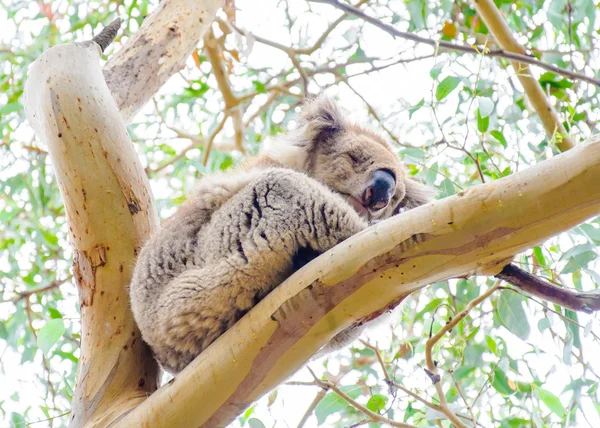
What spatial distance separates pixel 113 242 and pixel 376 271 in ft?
2.93

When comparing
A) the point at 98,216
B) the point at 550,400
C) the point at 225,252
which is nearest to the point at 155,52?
the point at 98,216

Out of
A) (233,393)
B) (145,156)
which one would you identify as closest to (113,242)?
(233,393)

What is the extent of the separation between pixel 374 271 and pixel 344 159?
1134mm

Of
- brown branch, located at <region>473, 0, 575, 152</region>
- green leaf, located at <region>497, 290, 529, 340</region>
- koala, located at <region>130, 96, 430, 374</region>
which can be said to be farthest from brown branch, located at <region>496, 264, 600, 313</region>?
brown branch, located at <region>473, 0, 575, 152</region>

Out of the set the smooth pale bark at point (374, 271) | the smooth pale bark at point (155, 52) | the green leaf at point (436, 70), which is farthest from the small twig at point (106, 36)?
the smooth pale bark at point (374, 271)

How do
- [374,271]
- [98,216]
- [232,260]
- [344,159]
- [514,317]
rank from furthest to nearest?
[344,159] < [514,317] < [98,216] < [232,260] < [374,271]

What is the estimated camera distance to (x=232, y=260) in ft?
5.55

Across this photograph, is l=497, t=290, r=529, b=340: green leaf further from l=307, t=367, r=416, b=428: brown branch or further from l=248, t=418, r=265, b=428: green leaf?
l=248, t=418, r=265, b=428: green leaf

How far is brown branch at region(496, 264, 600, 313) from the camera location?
1.38 metres

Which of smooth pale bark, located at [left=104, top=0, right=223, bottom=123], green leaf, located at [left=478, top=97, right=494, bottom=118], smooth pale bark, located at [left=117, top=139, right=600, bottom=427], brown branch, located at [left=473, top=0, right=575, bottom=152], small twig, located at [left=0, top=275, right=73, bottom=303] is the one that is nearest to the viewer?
smooth pale bark, located at [left=117, top=139, right=600, bottom=427]

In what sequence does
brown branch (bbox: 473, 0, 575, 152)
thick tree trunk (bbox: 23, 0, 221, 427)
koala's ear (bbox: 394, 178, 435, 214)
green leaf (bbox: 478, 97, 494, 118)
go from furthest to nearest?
brown branch (bbox: 473, 0, 575, 152) → koala's ear (bbox: 394, 178, 435, 214) → green leaf (bbox: 478, 97, 494, 118) → thick tree trunk (bbox: 23, 0, 221, 427)

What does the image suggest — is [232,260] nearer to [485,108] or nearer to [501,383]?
[485,108]

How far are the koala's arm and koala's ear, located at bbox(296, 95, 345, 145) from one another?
2.33ft

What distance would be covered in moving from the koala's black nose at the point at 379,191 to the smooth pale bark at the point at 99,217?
0.74m
